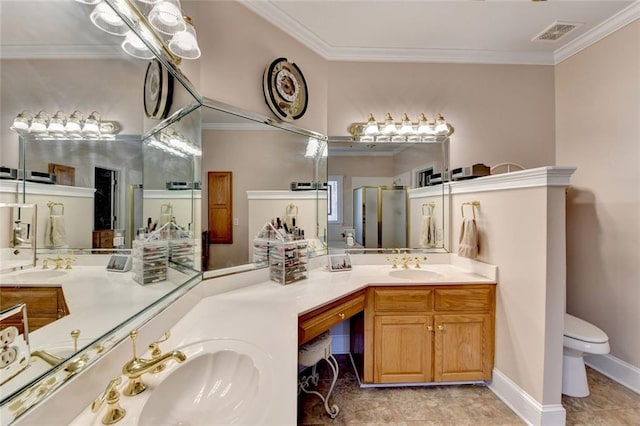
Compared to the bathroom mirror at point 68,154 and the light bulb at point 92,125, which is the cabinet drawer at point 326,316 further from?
the light bulb at point 92,125

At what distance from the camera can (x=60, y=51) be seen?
80cm

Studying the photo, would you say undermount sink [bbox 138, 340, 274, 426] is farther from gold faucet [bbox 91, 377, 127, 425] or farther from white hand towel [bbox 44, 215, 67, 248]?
white hand towel [bbox 44, 215, 67, 248]

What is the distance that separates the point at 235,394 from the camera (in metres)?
0.94

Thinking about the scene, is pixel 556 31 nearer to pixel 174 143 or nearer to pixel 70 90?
pixel 174 143

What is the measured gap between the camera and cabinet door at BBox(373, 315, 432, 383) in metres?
2.00

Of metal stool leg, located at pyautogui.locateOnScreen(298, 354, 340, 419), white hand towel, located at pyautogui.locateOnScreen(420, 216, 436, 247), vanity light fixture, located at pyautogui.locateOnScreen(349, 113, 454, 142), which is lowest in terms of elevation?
metal stool leg, located at pyautogui.locateOnScreen(298, 354, 340, 419)

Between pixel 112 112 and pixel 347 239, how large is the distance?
2.00 m

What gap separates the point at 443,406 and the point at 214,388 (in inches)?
68.7

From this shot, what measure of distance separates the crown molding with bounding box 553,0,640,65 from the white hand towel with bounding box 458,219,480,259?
77.3 inches

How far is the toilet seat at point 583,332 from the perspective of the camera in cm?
184

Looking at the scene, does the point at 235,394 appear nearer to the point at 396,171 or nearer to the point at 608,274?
the point at 396,171

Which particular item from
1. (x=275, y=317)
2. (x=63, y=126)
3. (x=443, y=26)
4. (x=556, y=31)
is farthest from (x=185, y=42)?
(x=556, y=31)

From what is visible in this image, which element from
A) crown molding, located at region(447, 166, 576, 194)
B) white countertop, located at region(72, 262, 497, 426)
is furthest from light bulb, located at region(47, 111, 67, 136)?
crown molding, located at region(447, 166, 576, 194)

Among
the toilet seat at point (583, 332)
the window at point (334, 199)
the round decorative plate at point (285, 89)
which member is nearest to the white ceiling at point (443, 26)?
the round decorative plate at point (285, 89)
